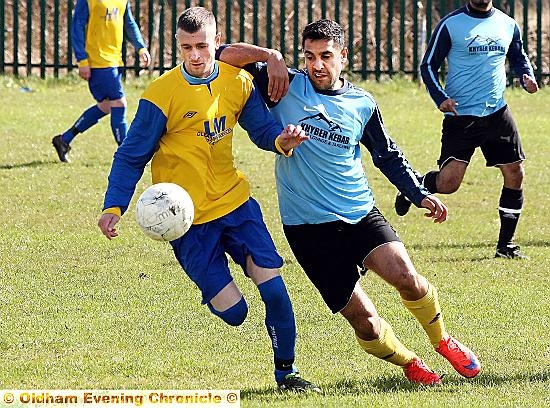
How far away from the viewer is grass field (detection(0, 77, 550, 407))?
694 centimetres

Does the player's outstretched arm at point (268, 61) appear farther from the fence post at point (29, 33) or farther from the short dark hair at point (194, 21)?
the fence post at point (29, 33)

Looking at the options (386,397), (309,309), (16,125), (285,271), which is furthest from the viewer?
(16,125)

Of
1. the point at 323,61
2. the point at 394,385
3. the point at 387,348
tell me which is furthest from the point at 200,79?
the point at 394,385

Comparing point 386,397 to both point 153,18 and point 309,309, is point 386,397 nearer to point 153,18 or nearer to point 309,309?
point 309,309

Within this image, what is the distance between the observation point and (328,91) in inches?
269

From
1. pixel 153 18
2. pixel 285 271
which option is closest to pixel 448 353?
pixel 285 271

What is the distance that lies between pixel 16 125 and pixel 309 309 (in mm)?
9591

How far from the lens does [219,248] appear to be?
676cm

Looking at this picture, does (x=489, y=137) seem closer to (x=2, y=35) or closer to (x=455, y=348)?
(x=455, y=348)

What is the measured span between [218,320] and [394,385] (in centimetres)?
183

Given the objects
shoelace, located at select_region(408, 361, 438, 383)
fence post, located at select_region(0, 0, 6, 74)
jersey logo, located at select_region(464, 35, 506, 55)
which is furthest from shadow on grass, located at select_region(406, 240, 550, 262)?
fence post, located at select_region(0, 0, 6, 74)

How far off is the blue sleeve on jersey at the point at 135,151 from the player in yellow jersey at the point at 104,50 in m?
8.03

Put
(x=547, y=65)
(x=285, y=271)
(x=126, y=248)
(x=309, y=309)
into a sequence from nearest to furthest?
(x=309, y=309) < (x=285, y=271) < (x=126, y=248) < (x=547, y=65)

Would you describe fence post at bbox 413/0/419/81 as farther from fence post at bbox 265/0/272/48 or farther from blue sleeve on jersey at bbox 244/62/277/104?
blue sleeve on jersey at bbox 244/62/277/104
